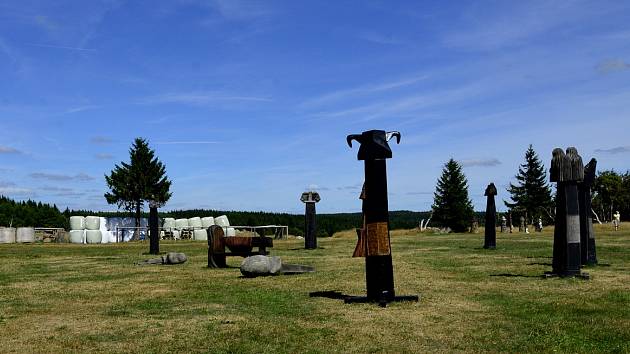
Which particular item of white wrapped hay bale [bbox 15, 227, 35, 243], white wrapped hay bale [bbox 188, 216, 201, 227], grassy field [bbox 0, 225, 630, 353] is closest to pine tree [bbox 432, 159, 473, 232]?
white wrapped hay bale [bbox 188, 216, 201, 227]

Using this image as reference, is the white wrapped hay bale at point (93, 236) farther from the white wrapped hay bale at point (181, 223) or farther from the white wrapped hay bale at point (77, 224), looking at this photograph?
the white wrapped hay bale at point (181, 223)

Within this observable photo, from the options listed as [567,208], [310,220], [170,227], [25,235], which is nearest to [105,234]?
[170,227]

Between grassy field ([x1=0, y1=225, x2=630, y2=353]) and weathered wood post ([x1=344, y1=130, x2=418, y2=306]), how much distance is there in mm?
385

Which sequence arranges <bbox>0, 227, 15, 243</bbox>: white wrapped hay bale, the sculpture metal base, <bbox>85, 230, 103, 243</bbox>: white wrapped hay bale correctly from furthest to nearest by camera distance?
<bbox>85, 230, 103, 243</bbox>: white wrapped hay bale → <bbox>0, 227, 15, 243</bbox>: white wrapped hay bale → the sculpture metal base

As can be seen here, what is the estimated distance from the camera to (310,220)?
30.5 meters

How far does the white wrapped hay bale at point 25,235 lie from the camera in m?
47.8

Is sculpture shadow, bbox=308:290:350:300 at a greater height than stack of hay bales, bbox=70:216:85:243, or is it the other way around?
stack of hay bales, bbox=70:216:85:243

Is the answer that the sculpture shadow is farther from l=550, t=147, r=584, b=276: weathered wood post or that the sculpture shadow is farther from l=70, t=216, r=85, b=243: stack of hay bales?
l=70, t=216, r=85, b=243: stack of hay bales

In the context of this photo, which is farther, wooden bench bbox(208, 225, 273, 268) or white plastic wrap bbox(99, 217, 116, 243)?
white plastic wrap bbox(99, 217, 116, 243)

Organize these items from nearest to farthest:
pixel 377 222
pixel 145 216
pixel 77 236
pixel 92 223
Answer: pixel 377 222 < pixel 77 236 < pixel 92 223 < pixel 145 216

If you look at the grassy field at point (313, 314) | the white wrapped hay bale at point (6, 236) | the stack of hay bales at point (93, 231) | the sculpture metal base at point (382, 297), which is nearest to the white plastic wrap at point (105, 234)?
the stack of hay bales at point (93, 231)

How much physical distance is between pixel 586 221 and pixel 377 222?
9.30 m

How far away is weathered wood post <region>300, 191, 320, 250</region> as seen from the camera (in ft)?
99.2

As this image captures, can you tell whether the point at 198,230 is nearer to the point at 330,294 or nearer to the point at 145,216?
the point at 145,216
